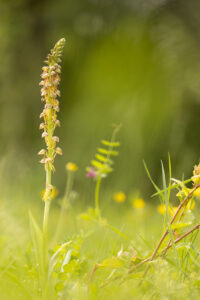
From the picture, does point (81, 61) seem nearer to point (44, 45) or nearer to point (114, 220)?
point (44, 45)

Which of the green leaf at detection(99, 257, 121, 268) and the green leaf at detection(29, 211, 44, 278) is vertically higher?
the green leaf at detection(29, 211, 44, 278)

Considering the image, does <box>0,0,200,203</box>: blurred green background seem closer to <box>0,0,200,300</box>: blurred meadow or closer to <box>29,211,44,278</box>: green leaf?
<box>0,0,200,300</box>: blurred meadow

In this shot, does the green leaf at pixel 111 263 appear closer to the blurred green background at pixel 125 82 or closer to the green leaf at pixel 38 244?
the green leaf at pixel 38 244

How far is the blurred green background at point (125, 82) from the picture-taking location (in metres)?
4.10

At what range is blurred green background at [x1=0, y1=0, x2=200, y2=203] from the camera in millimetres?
A: 4098

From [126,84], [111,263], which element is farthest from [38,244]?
[126,84]

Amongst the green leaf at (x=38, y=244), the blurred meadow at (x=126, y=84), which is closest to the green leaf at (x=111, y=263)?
the green leaf at (x=38, y=244)

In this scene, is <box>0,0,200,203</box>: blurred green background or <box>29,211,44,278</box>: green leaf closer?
<box>29,211,44,278</box>: green leaf

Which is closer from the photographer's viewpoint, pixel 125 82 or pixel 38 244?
pixel 38 244

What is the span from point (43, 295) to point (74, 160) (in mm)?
3390

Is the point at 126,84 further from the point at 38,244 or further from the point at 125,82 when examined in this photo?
the point at 38,244

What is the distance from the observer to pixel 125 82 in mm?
4172

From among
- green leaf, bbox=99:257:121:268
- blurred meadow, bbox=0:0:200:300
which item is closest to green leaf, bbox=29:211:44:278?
green leaf, bbox=99:257:121:268

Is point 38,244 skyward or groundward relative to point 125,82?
groundward
